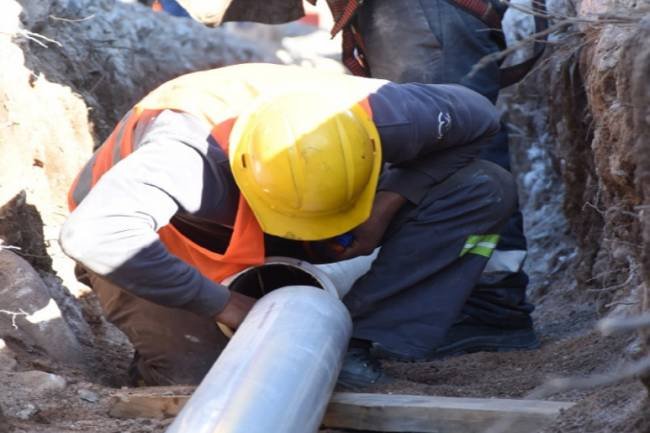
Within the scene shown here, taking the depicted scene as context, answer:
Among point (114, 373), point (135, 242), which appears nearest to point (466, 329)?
point (114, 373)

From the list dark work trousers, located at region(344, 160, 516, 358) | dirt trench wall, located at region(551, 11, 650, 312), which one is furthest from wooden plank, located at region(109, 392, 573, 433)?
Answer: dark work trousers, located at region(344, 160, 516, 358)

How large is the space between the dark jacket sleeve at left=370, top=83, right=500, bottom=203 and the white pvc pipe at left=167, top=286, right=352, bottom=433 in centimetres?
57

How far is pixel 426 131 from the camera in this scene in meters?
3.35

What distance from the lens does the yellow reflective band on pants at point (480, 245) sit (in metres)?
3.59

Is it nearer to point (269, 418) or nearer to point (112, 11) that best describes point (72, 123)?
point (112, 11)

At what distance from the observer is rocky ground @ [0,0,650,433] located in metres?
2.76

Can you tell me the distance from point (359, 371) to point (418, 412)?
0.57m

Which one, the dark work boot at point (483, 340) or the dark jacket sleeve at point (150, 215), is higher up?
the dark jacket sleeve at point (150, 215)

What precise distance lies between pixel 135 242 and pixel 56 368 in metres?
0.96

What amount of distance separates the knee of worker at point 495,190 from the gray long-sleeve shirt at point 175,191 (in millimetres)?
196

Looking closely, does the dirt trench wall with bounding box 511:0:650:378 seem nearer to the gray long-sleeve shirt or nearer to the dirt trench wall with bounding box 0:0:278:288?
the gray long-sleeve shirt

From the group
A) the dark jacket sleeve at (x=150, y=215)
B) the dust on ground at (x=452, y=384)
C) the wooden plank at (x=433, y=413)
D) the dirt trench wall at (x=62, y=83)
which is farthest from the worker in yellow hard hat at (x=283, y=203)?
the dirt trench wall at (x=62, y=83)

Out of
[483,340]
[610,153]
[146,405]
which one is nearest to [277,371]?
[146,405]

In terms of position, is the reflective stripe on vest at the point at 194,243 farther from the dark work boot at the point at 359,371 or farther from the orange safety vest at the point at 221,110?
the dark work boot at the point at 359,371
